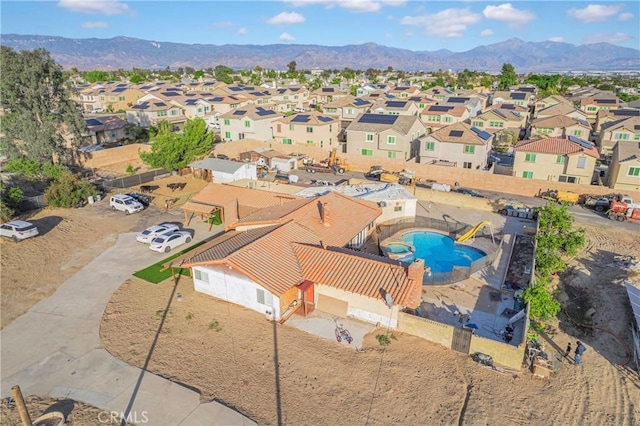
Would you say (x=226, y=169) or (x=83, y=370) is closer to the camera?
(x=83, y=370)

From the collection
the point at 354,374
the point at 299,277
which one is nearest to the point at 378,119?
the point at 299,277

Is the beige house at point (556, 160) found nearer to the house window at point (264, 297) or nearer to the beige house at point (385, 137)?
the beige house at point (385, 137)

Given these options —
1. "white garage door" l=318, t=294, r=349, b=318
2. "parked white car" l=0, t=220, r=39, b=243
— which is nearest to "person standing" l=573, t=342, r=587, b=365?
"white garage door" l=318, t=294, r=349, b=318

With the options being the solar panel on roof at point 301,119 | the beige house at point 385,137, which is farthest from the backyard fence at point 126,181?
the beige house at point 385,137

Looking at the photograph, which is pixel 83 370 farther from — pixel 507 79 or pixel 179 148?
pixel 507 79

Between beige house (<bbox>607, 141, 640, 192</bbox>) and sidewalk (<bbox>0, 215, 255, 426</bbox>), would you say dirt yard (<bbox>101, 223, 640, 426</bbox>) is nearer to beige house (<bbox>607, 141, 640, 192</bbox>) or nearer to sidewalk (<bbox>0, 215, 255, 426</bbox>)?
sidewalk (<bbox>0, 215, 255, 426</bbox>)

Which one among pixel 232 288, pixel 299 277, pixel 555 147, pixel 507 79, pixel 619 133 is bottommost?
pixel 232 288
